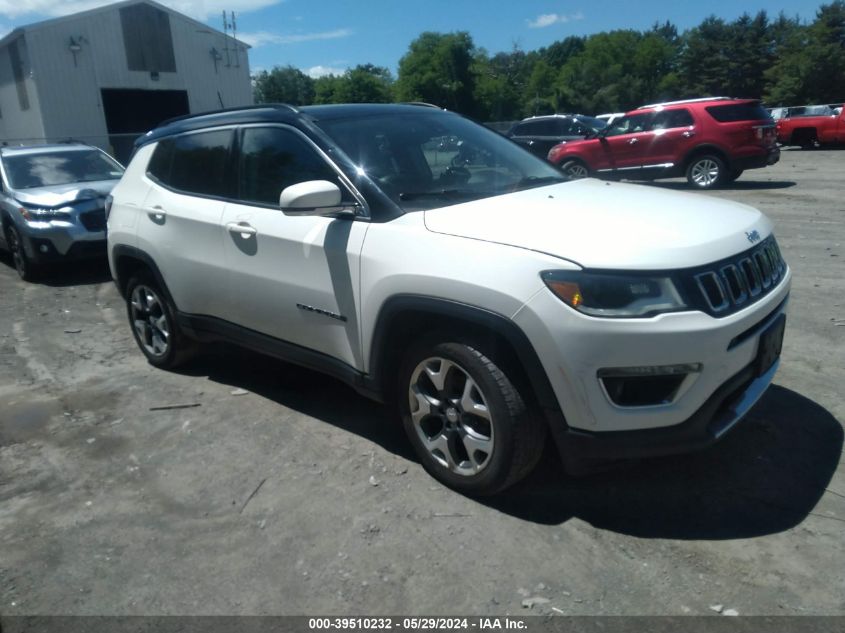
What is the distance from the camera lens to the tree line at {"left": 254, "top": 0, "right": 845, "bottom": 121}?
56.5m

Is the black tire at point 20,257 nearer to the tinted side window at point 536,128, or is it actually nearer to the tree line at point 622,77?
the tinted side window at point 536,128

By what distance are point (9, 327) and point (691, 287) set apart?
6.58 meters

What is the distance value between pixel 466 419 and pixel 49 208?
7335mm

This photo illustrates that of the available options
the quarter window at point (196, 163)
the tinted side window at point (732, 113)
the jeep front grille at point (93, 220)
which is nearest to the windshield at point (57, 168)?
the jeep front grille at point (93, 220)

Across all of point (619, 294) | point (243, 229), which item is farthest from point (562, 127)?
point (619, 294)

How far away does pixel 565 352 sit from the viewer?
2746 millimetres

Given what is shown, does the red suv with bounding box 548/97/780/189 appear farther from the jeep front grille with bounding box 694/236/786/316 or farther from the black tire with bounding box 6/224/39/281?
the jeep front grille with bounding box 694/236/786/316

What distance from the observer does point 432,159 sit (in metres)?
4.00

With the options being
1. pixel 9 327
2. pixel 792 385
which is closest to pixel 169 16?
pixel 9 327

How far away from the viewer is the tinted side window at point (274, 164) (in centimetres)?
379

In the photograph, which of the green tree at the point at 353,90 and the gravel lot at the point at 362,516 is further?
the green tree at the point at 353,90

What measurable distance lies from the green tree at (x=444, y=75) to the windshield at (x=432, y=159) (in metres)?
76.4

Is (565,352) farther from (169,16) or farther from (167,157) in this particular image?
(169,16)

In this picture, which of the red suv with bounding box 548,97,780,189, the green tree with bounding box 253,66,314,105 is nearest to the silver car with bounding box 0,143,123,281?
the red suv with bounding box 548,97,780,189
